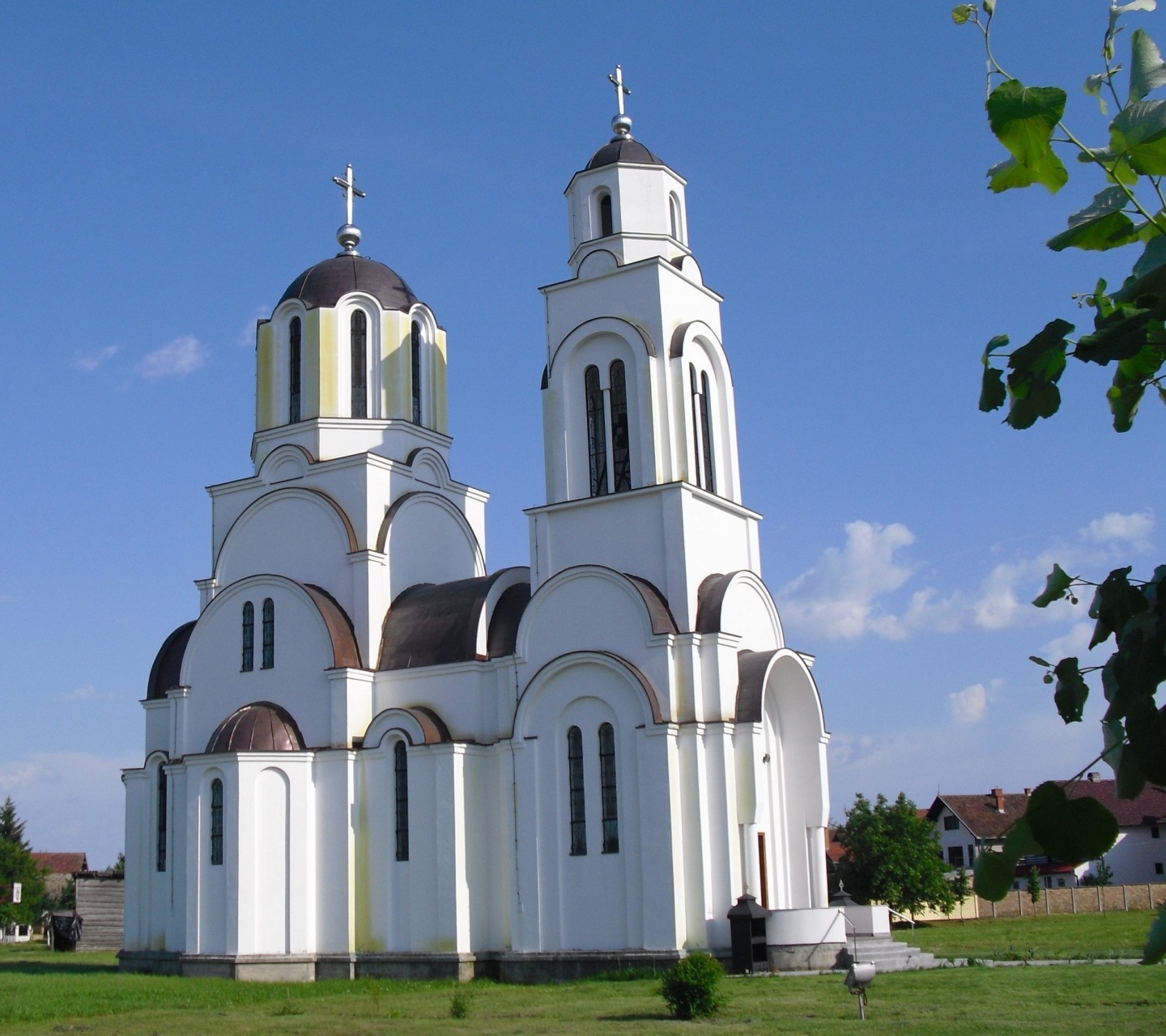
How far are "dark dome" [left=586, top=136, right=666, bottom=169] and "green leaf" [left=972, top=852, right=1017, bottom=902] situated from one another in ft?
74.5

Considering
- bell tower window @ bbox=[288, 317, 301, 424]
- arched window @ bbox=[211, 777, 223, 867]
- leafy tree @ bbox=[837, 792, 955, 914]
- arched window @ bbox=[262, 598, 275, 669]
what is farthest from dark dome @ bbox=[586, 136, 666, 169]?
leafy tree @ bbox=[837, 792, 955, 914]

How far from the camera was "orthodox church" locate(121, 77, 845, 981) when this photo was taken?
66.5ft

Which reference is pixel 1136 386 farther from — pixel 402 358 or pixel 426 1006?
pixel 402 358

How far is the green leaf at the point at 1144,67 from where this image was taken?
1.83 meters

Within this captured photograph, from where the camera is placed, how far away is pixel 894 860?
32969 millimetres

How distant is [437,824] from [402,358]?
9766mm

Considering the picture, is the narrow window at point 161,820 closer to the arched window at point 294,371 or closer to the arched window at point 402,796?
the arched window at point 402,796

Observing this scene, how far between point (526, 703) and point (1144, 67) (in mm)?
19894

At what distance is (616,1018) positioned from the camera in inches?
586

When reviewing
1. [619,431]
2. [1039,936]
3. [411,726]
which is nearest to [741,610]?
[619,431]

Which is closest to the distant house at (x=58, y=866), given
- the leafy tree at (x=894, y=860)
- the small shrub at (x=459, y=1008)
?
the leafy tree at (x=894, y=860)

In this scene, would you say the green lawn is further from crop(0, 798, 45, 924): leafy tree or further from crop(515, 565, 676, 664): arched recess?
crop(0, 798, 45, 924): leafy tree

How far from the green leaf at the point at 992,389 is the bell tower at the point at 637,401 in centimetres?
1876

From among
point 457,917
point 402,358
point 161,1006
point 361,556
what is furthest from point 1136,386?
point 402,358
